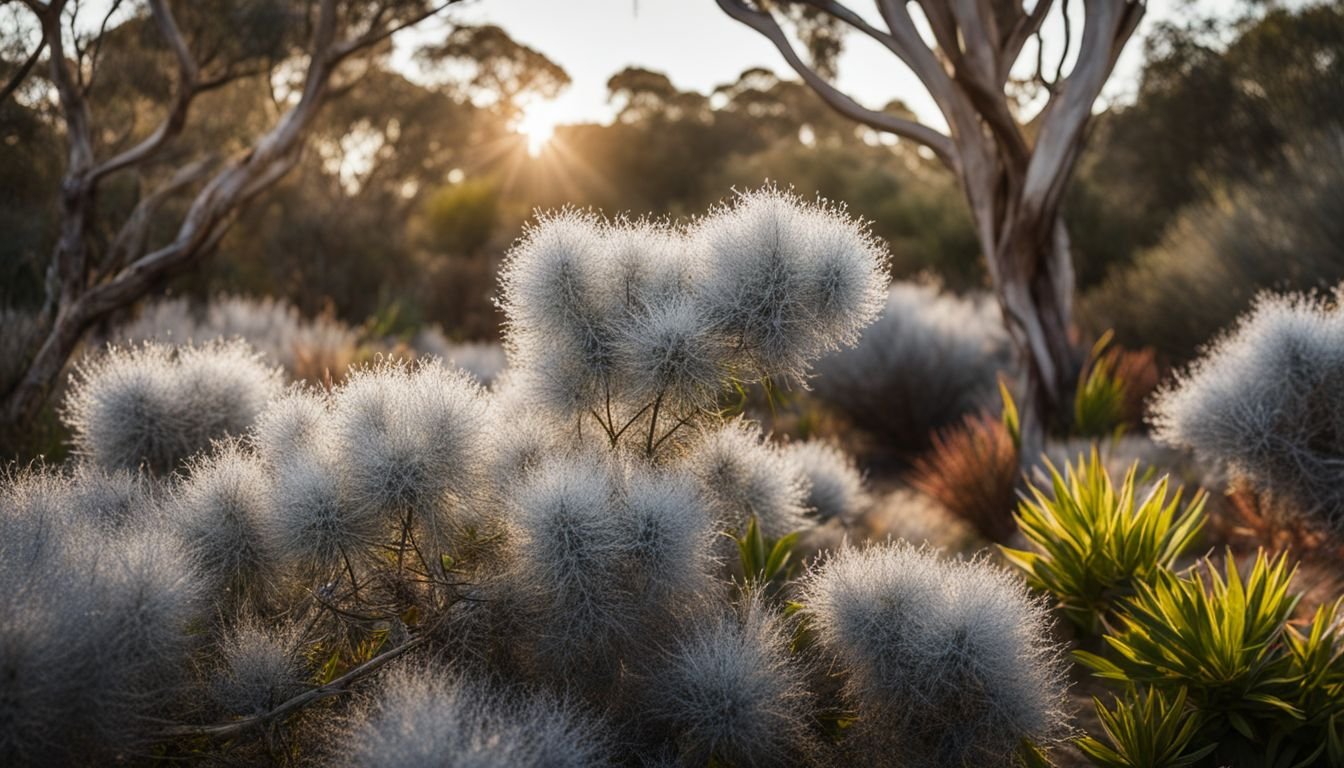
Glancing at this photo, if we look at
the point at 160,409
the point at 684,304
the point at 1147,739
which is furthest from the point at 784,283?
the point at 160,409

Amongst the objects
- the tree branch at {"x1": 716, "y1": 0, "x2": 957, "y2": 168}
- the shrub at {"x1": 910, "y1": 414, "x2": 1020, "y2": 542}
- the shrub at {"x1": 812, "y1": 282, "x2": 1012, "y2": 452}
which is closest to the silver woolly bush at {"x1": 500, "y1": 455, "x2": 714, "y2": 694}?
the tree branch at {"x1": 716, "y1": 0, "x2": 957, "y2": 168}

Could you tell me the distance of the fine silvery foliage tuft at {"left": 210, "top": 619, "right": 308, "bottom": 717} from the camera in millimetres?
2736

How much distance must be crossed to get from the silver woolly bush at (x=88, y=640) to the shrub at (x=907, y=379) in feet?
22.6

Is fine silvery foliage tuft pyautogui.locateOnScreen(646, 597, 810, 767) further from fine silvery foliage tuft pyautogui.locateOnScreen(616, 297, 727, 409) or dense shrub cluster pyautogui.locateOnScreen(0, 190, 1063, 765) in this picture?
fine silvery foliage tuft pyautogui.locateOnScreen(616, 297, 727, 409)

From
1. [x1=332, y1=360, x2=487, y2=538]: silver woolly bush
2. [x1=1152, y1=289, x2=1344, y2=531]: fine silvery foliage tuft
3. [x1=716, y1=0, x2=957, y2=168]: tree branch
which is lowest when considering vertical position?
[x1=332, y1=360, x2=487, y2=538]: silver woolly bush

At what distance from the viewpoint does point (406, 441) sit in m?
2.96

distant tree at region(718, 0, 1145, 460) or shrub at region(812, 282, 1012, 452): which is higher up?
distant tree at region(718, 0, 1145, 460)

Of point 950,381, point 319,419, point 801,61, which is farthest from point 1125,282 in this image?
point 319,419

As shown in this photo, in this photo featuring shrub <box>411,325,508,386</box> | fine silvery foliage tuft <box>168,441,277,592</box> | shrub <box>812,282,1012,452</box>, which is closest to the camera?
fine silvery foliage tuft <box>168,441,277,592</box>

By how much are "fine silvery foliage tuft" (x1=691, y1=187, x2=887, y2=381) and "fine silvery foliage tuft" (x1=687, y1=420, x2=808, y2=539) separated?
661 millimetres

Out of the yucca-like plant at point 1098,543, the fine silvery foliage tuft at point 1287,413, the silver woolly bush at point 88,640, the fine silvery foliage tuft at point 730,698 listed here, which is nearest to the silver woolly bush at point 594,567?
the fine silvery foliage tuft at point 730,698

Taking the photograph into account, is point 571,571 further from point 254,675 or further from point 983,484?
point 983,484

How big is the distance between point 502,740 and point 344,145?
2235 centimetres

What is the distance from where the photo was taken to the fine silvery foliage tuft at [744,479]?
3963 mm
